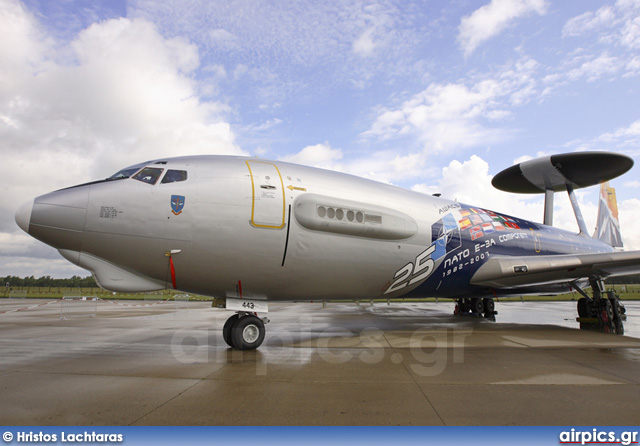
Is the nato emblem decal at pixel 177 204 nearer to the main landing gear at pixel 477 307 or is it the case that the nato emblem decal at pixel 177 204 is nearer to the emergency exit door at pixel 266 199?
the emergency exit door at pixel 266 199

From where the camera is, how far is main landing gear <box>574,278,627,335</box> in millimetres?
11742

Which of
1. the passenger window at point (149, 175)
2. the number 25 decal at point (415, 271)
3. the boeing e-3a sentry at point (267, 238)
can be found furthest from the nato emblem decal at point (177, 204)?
the number 25 decal at point (415, 271)

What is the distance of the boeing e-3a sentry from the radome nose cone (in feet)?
0.07

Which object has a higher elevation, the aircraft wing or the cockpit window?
the cockpit window

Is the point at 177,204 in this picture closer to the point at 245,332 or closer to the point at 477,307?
the point at 245,332

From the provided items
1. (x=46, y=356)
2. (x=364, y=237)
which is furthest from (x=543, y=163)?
(x=46, y=356)

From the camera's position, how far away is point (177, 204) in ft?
23.4

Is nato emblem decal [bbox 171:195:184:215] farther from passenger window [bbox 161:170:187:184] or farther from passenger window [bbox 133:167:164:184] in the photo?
passenger window [bbox 133:167:164:184]

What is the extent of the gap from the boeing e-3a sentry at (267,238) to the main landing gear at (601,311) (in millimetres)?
78

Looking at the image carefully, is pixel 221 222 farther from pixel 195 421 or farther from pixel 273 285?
pixel 195 421

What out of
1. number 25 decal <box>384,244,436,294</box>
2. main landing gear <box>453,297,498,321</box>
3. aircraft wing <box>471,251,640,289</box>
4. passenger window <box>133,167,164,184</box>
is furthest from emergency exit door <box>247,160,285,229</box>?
main landing gear <box>453,297,498,321</box>

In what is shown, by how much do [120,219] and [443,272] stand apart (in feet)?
28.3

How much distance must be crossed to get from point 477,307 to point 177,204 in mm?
16273

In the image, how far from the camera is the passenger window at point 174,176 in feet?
23.9
